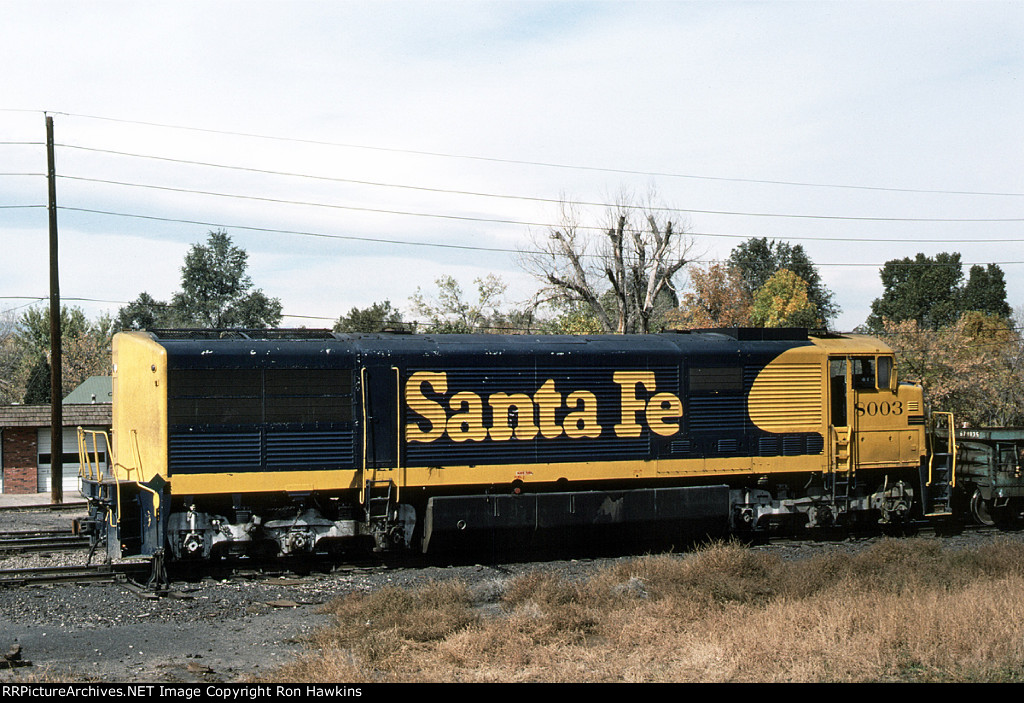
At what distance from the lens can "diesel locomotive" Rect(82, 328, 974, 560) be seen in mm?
13812

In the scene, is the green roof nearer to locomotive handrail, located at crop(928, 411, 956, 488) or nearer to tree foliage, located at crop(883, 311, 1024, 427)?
locomotive handrail, located at crop(928, 411, 956, 488)

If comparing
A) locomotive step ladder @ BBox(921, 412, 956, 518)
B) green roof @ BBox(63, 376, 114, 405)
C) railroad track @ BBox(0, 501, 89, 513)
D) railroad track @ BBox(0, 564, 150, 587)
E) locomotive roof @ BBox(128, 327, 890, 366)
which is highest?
locomotive roof @ BBox(128, 327, 890, 366)

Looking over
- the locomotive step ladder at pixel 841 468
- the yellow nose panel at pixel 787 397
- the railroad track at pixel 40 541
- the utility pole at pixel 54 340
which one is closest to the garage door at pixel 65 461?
the utility pole at pixel 54 340

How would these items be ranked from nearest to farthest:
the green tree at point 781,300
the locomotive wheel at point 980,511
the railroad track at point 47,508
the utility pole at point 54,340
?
1. the locomotive wheel at point 980,511
2. the railroad track at point 47,508
3. the utility pole at point 54,340
4. the green tree at point 781,300

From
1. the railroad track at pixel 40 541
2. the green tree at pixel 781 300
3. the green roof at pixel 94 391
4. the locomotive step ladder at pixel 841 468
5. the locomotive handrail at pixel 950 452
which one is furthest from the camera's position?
the green tree at pixel 781 300

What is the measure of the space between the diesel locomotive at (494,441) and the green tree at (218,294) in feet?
192

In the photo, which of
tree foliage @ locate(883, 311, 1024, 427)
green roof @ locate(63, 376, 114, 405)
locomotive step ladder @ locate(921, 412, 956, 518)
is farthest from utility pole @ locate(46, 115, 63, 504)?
tree foliage @ locate(883, 311, 1024, 427)

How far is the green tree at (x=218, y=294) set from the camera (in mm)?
72125

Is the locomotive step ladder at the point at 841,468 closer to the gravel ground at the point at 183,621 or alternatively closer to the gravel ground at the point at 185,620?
the gravel ground at the point at 185,620

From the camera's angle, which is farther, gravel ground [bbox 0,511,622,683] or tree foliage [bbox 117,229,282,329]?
tree foliage [bbox 117,229,282,329]

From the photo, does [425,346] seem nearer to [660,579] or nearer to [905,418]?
[660,579]

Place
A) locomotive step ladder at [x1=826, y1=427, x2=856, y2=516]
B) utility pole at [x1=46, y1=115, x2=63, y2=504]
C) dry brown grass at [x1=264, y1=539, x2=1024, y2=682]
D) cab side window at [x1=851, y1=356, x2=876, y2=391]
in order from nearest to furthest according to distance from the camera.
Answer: dry brown grass at [x1=264, y1=539, x2=1024, y2=682], locomotive step ladder at [x1=826, y1=427, x2=856, y2=516], cab side window at [x1=851, y1=356, x2=876, y2=391], utility pole at [x1=46, y1=115, x2=63, y2=504]

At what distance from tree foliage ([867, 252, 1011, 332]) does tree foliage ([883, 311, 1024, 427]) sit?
36473mm

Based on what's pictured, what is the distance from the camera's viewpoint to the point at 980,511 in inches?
730
